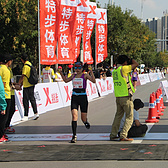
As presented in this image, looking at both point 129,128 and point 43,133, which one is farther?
point 43,133

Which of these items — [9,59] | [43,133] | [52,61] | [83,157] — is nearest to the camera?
[83,157]

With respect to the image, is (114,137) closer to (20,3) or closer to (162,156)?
(162,156)

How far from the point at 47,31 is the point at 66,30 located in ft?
7.35

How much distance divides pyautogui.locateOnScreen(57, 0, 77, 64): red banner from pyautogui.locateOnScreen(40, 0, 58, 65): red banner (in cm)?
112

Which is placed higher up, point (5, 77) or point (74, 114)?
point (5, 77)

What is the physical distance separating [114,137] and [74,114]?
3.31 feet

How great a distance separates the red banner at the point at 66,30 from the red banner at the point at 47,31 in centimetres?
112

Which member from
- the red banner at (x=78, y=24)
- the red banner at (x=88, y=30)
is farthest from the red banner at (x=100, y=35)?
the red banner at (x=78, y=24)

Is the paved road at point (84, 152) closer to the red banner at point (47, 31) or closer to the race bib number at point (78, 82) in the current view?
the race bib number at point (78, 82)

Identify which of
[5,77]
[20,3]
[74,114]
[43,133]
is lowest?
[43,133]

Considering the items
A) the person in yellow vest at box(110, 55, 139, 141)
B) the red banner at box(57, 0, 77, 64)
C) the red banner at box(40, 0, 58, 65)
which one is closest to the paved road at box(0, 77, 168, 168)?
the person in yellow vest at box(110, 55, 139, 141)

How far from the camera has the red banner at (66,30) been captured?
22.6 metres

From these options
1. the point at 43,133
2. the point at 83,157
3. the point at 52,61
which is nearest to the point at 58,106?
the point at 52,61

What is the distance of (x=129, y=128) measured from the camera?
30.1 ft
